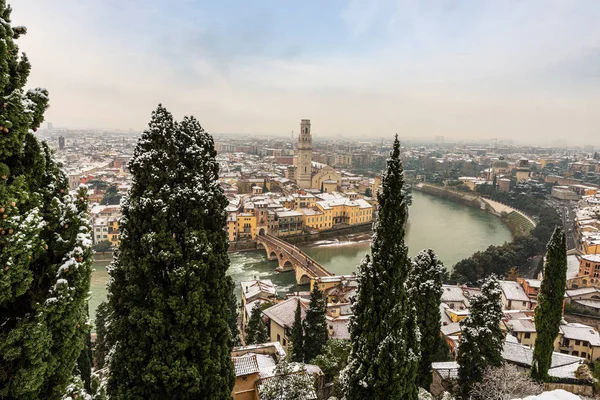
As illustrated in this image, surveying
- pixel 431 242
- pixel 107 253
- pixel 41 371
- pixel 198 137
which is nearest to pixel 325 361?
pixel 198 137

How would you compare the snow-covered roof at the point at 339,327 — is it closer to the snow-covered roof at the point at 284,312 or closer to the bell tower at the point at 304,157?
the snow-covered roof at the point at 284,312

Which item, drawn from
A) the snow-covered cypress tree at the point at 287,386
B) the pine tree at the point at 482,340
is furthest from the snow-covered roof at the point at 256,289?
the snow-covered cypress tree at the point at 287,386

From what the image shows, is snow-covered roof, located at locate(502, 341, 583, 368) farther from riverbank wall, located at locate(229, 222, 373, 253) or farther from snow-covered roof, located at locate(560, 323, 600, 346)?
riverbank wall, located at locate(229, 222, 373, 253)

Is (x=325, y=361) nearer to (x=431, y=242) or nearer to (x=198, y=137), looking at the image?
(x=198, y=137)

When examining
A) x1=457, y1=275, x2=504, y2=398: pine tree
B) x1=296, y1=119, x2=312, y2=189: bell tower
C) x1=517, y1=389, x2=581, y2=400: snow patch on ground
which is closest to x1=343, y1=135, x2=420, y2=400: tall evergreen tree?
x1=517, y1=389, x2=581, y2=400: snow patch on ground

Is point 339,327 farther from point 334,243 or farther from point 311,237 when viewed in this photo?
point 311,237
